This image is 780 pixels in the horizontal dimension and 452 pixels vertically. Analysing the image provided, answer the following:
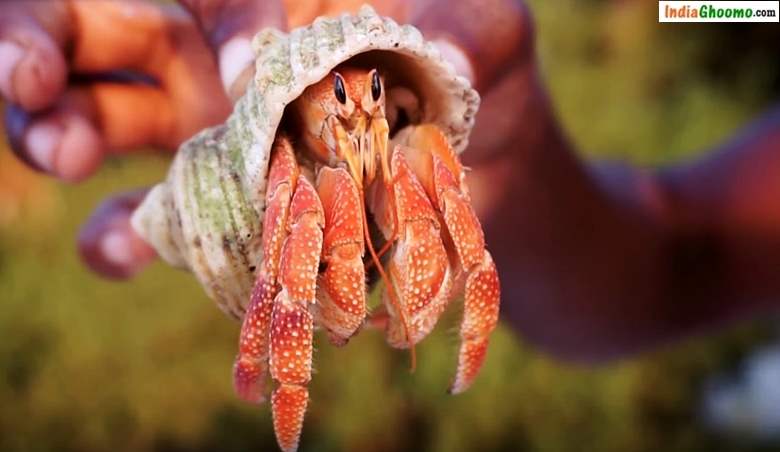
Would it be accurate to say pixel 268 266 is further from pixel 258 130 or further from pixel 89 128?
pixel 89 128

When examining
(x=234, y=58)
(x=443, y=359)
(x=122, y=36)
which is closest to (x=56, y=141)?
(x=122, y=36)

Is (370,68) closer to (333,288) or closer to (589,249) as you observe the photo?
(333,288)

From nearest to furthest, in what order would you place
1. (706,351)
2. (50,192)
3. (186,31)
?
(186,31)
(50,192)
(706,351)

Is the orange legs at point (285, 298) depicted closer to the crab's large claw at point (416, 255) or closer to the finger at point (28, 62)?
the crab's large claw at point (416, 255)

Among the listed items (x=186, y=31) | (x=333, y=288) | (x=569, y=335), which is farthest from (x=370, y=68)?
(x=569, y=335)

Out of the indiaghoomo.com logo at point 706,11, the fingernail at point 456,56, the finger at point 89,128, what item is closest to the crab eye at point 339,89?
the fingernail at point 456,56

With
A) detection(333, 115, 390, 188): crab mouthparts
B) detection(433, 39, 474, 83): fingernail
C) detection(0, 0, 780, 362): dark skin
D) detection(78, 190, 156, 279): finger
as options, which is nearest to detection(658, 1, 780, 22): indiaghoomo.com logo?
detection(0, 0, 780, 362): dark skin
